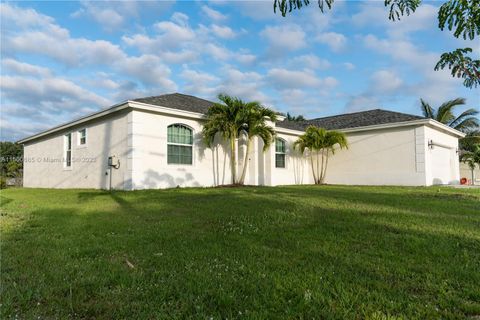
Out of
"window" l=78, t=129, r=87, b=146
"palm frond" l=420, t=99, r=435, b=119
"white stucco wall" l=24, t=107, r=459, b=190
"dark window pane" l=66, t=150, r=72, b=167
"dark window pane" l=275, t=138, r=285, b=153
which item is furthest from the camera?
"palm frond" l=420, t=99, r=435, b=119

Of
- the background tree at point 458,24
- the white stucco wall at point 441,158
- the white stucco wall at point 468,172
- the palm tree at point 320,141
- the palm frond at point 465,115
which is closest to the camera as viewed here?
the background tree at point 458,24

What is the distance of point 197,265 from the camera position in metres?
3.06

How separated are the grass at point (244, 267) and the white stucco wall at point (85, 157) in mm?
6925

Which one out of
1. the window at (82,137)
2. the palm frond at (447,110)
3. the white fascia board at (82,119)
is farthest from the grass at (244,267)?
the palm frond at (447,110)

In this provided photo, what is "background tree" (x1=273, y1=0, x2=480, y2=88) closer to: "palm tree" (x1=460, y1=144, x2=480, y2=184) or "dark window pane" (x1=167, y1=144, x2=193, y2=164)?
"dark window pane" (x1=167, y1=144, x2=193, y2=164)

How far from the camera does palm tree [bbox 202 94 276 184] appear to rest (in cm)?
1252

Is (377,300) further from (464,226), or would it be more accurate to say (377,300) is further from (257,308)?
(464,226)

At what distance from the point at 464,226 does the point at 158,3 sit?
26.1ft

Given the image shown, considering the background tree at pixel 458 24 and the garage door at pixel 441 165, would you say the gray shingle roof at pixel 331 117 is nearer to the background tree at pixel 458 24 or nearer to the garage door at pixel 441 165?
the garage door at pixel 441 165

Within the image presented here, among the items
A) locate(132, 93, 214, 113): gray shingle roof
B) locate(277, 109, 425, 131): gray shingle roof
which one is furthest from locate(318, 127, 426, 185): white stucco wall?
locate(132, 93, 214, 113): gray shingle roof

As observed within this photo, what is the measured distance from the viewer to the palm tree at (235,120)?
12.5 metres

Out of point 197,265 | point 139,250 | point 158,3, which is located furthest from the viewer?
point 158,3

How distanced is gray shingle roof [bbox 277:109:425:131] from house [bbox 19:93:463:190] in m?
0.07

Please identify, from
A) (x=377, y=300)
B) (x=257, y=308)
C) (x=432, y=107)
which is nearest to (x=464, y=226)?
(x=377, y=300)
